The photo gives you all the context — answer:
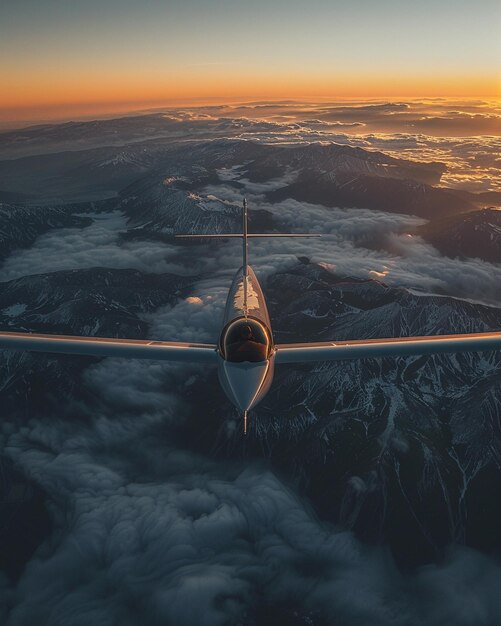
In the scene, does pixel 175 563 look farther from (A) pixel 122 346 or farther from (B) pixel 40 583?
(A) pixel 122 346

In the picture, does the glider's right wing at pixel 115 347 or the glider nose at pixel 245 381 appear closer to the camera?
the glider nose at pixel 245 381

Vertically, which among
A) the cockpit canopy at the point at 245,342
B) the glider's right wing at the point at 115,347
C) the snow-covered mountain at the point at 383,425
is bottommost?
the snow-covered mountain at the point at 383,425

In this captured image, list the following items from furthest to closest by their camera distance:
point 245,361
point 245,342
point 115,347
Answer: point 115,347
point 245,342
point 245,361

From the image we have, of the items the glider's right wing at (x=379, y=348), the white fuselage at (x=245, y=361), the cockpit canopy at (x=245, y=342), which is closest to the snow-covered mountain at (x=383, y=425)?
the glider's right wing at (x=379, y=348)

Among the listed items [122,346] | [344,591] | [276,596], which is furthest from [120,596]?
[122,346]

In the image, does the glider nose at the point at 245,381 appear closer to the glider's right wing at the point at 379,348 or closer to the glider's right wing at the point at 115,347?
the glider's right wing at the point at 115,347

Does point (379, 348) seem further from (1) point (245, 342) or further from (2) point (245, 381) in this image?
(2) point (245, 381)

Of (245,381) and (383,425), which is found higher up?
(245,381)

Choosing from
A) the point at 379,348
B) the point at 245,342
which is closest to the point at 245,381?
the point at 245,342
